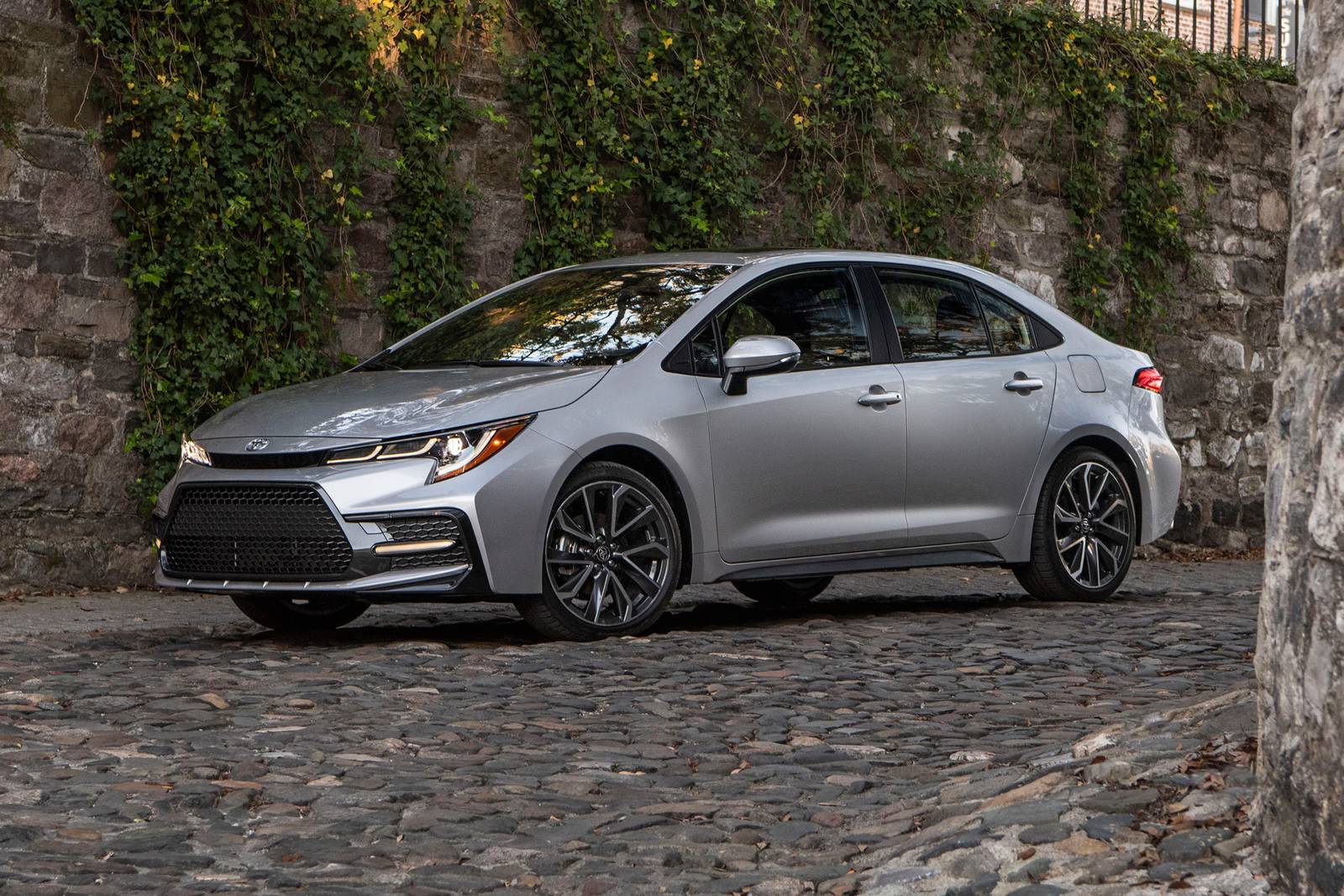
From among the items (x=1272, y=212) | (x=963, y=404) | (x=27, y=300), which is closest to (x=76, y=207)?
(x=27, y=300)

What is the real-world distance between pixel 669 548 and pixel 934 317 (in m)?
2.21

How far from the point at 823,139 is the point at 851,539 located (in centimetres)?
532

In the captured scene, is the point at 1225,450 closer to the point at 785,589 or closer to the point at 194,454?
the point at 785,589

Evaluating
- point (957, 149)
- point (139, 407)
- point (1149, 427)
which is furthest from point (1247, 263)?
point (139, 407)

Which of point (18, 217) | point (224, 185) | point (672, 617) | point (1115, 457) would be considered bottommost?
point (672, 617)

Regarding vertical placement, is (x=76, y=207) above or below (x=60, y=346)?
above

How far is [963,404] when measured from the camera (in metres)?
8.73

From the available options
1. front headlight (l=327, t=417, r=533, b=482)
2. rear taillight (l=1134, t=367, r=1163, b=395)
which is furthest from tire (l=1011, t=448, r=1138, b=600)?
front headlight (l=327, t=417, r=533, b=482)

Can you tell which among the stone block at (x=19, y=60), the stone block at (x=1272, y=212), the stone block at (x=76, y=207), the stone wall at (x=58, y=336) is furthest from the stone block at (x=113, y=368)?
the stone block at (x=1272, y=212)

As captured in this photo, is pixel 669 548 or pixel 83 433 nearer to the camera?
pixel 669 548

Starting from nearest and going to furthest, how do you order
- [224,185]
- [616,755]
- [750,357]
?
1. [616,755]
2. [750,357]
3. [224,185]

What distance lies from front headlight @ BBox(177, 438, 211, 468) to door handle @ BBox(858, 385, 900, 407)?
2869mm

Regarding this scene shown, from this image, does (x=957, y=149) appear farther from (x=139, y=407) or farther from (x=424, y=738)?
(x=424, y=738)

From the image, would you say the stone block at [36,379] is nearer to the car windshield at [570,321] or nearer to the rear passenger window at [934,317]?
the car windshield at [570,321]
